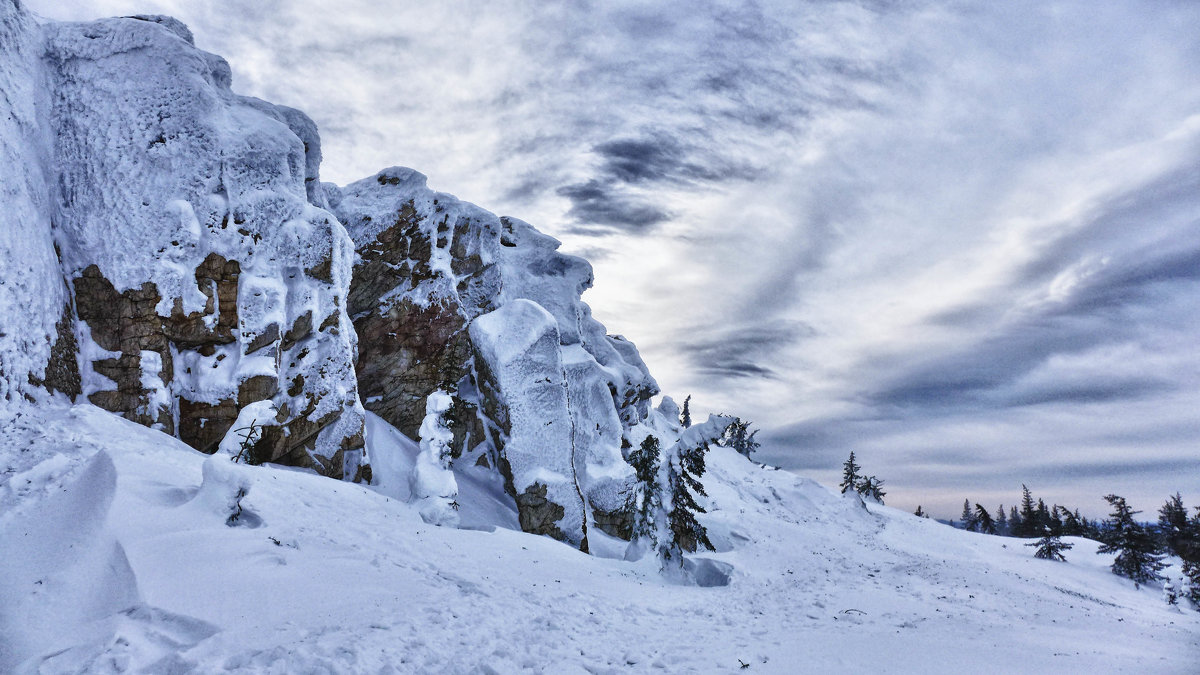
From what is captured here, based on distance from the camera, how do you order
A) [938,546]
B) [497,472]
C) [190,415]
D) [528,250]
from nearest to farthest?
1. [190,415]
2. [497,472]
3. [938,546]
4. [528,250]

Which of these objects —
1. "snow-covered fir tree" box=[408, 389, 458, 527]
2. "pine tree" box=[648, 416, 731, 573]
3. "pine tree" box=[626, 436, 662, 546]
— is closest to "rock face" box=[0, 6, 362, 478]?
"snow-covered fir tree" box=[408, 389, 458, 527]

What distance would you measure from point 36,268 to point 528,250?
3444 cm

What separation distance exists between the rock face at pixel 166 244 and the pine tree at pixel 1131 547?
56501 mm

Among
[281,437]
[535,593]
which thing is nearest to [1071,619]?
[535,593]

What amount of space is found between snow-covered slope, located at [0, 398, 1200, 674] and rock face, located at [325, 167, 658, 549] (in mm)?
11889

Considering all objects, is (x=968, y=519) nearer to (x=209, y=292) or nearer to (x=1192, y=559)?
(x=1192, y=559)

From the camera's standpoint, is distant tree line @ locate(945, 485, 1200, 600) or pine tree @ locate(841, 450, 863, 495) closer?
distant tree line @ locate(945, 485, 1200, 600)

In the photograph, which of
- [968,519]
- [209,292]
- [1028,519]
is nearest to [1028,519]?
[1028,519]

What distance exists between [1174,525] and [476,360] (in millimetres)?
61023

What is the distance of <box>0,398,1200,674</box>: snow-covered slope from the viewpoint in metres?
7.05

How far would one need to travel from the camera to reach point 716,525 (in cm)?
3712

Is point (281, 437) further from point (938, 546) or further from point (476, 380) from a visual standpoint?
point (938, 546)

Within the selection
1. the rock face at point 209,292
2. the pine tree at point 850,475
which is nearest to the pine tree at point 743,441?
the pine tree at point 850,475

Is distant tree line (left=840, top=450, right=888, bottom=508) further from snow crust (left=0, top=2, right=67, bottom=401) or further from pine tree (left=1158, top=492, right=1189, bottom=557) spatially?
snow crust (left=0, top=2, right=67, bottom=401)
